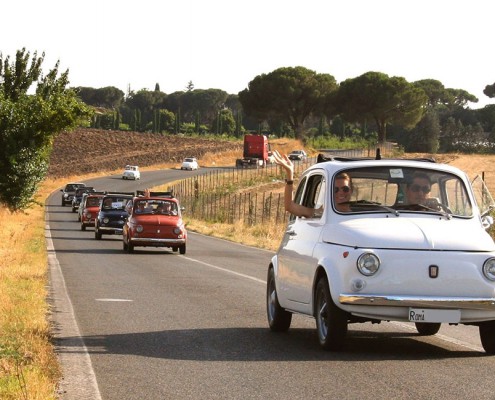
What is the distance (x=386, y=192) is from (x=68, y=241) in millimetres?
27856

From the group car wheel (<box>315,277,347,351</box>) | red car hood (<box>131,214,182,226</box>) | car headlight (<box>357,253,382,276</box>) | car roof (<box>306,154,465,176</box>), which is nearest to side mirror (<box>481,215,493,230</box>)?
car roof (<box>306,154,465,176</box>)

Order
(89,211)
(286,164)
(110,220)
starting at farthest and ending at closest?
(89,211)
(110,220)
(286,164)

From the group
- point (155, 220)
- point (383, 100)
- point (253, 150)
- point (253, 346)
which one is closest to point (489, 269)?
point (253, 346)

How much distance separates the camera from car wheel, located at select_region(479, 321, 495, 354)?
1162cm

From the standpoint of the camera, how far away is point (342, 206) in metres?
12.4

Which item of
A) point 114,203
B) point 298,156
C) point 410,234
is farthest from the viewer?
point 298,156

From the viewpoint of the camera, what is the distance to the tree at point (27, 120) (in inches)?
2130

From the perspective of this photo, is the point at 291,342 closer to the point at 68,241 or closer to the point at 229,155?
the point at 68,241

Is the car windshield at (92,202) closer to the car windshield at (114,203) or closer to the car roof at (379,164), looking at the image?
the car windshield at (114,203)

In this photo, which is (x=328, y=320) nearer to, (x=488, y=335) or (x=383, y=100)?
(x=488, y=335)

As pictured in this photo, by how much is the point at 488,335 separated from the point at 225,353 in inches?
97.7

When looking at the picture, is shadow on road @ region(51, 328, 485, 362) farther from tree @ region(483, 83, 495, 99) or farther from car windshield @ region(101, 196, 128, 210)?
tree @ region(483, 83, 495, 99)

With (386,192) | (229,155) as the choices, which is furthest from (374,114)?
(386,192)

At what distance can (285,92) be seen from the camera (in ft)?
474
